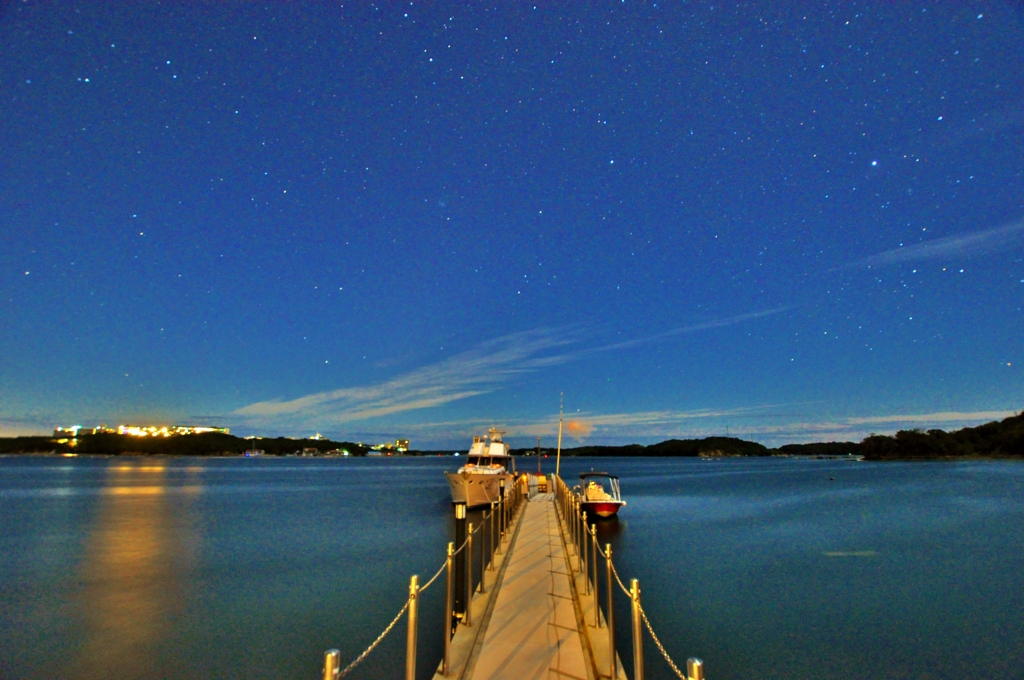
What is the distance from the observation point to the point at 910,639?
13945 mm

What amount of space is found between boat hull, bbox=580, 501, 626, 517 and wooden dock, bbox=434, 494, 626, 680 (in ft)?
57.2

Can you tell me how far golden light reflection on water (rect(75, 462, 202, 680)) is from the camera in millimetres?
12570

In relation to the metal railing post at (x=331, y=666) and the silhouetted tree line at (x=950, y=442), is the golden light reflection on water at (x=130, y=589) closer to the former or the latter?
the metal railing post at (x=331, y=666)

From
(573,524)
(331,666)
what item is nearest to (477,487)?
(573,524)

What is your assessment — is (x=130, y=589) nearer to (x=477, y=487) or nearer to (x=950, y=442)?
(x=477, y=487)

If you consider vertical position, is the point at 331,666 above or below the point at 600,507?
above

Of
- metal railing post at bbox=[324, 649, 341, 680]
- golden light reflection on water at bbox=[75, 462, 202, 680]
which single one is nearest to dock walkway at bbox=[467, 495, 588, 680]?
metal railing post at bbox=[324, 649, 341, 680]

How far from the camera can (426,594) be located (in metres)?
17.3

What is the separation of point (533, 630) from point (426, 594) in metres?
10.1

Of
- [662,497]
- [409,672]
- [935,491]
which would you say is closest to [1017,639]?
[409,672]

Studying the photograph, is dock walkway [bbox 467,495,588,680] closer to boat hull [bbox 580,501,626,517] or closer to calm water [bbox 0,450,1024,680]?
calm water [bbox 0,450,1024,680]

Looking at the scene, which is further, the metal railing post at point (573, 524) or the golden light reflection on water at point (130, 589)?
the metal railing post at point (573, 524)

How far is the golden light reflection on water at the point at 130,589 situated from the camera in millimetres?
12570

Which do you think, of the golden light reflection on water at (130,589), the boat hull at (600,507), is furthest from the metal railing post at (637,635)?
the boat hull at (600,507)
